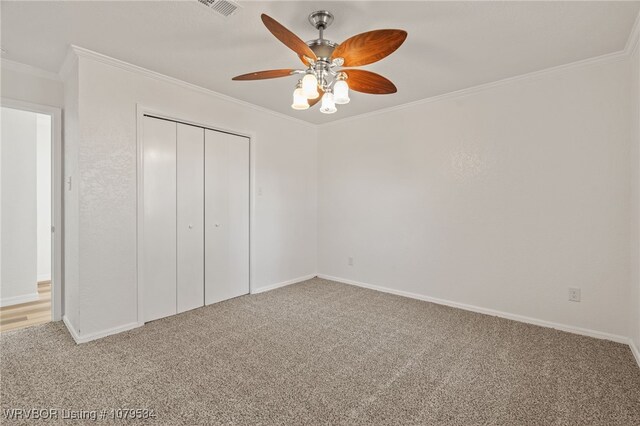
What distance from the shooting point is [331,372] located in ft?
7.02

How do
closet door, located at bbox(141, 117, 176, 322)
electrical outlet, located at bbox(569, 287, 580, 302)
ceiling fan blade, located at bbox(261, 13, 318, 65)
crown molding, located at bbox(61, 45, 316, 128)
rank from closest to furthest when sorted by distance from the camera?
ceiling fan blade, located at bbox(261, 13, 318, 65) → crown molding, located at bbox(61, 45, 316, 128) → electrical outlet, located at bbox(569, 287, 580, 302) → closet door, located at bbox(141, 117, 176, 322)

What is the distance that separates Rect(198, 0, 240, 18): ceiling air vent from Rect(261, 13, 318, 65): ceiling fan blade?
52cm

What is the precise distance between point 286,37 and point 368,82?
0.71m

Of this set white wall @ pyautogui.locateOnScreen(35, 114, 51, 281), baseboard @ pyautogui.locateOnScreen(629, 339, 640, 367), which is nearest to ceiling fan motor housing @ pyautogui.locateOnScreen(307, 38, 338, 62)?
baseboard @ pyautogui.locateOnScreen(629, 339, 640, 367)

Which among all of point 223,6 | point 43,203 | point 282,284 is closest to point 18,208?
point 43,203

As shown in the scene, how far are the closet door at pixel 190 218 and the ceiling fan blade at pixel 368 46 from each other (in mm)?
2074

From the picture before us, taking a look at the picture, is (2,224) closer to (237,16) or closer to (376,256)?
(237,16)

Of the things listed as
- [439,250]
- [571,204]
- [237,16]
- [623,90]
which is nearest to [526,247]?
[571,204]

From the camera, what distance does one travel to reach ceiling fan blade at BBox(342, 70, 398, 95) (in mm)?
2033

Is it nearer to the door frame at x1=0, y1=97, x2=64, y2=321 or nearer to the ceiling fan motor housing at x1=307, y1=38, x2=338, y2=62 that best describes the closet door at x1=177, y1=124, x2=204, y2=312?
the door frame at x1=0, y1=97, x2=64, y2=321

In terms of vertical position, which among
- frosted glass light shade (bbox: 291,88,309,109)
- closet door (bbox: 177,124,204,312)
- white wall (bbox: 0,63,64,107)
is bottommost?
closet door (bbox: 177,124,204,312)

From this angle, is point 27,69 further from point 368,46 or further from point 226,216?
point 368,46

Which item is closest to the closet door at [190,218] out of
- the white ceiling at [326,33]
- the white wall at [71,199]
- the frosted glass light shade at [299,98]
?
the white ceiling at [326,33]

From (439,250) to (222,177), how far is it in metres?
2.68
